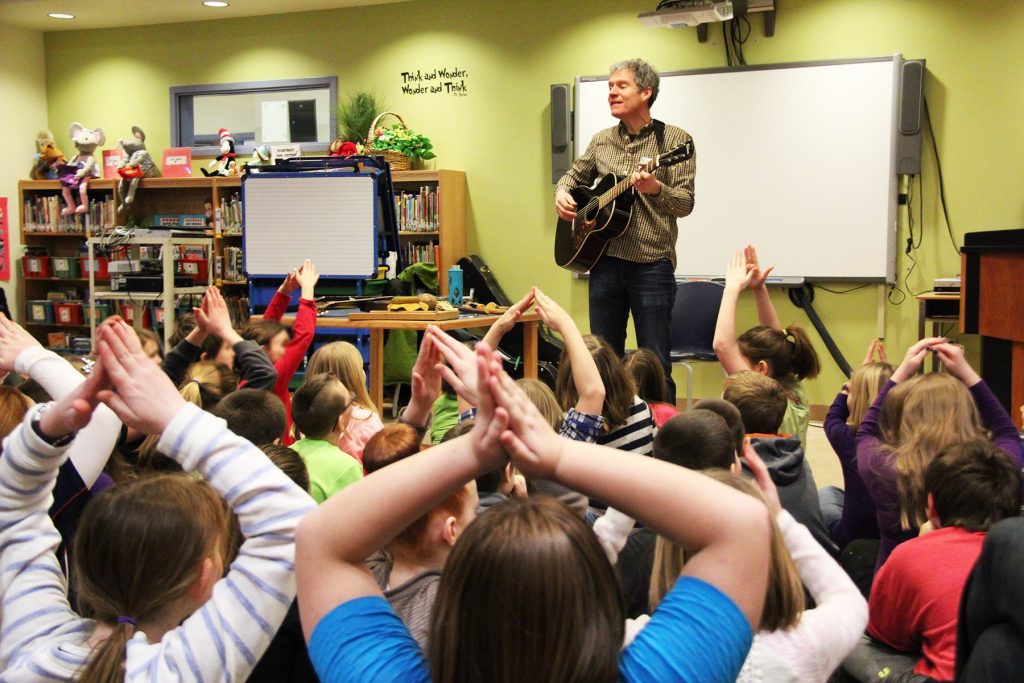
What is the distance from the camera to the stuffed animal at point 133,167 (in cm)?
761

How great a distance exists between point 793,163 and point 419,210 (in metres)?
2.47

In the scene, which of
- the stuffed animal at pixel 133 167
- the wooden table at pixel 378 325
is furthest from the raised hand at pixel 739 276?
the stuffed animal at pixel 133 167

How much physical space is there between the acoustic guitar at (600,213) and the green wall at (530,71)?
2.43m

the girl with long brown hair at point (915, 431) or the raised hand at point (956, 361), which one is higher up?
the raised hand at point (956, 361)

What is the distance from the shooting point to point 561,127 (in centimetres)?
660

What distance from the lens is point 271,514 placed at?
1029 millimetres

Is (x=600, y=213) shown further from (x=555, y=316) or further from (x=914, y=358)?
(x=555, y=316)

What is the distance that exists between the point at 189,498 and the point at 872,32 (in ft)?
18.9

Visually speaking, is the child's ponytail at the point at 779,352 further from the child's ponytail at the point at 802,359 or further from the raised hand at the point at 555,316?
the raised hand at the point at 555,316

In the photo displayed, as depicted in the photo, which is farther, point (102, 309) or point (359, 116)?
point (102, 309)

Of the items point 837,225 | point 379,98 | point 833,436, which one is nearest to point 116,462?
point 833,436

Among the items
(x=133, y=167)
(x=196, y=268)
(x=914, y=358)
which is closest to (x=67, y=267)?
(x=133, y=167)

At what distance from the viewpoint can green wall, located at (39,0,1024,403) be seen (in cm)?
579

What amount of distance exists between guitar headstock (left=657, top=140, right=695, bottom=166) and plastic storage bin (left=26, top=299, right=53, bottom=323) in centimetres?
605
